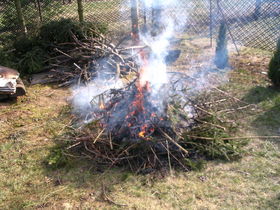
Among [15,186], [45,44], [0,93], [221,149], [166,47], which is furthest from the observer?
[166,47]

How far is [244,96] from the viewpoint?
18.8ft

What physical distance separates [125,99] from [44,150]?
4.86ft

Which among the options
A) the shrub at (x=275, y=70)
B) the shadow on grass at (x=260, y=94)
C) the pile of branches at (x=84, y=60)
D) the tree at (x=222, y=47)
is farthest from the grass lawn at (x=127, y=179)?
the tree at (x=222, y=47)

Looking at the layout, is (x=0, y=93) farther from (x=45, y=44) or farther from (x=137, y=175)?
(x=137, y=175)

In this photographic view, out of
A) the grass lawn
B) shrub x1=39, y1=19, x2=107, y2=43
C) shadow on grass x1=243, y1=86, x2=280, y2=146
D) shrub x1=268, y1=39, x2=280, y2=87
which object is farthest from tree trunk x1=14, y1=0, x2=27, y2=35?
shrub x1=268, y1=39, x2=280, y2=87

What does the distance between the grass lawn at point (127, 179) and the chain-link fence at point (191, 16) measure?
3.98 meters

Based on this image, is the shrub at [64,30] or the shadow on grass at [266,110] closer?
the shadow on grass at [266,110]

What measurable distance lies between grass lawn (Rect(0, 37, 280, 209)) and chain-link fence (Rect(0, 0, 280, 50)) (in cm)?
398

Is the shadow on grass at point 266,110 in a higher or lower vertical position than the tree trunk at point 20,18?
lower

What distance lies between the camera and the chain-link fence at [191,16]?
8.70 meters

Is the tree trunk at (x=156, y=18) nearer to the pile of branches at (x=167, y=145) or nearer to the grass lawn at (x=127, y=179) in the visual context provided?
the grass lawn at (x=127, y=179)

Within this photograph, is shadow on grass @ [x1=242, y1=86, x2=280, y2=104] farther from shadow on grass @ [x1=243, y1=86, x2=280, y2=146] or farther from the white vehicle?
the white vehicle

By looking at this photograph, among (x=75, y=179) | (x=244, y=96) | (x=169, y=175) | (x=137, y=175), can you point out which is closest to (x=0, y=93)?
(x=75, y=179)

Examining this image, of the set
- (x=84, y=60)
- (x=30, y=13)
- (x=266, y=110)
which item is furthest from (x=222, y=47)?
(x=30, y=13)
